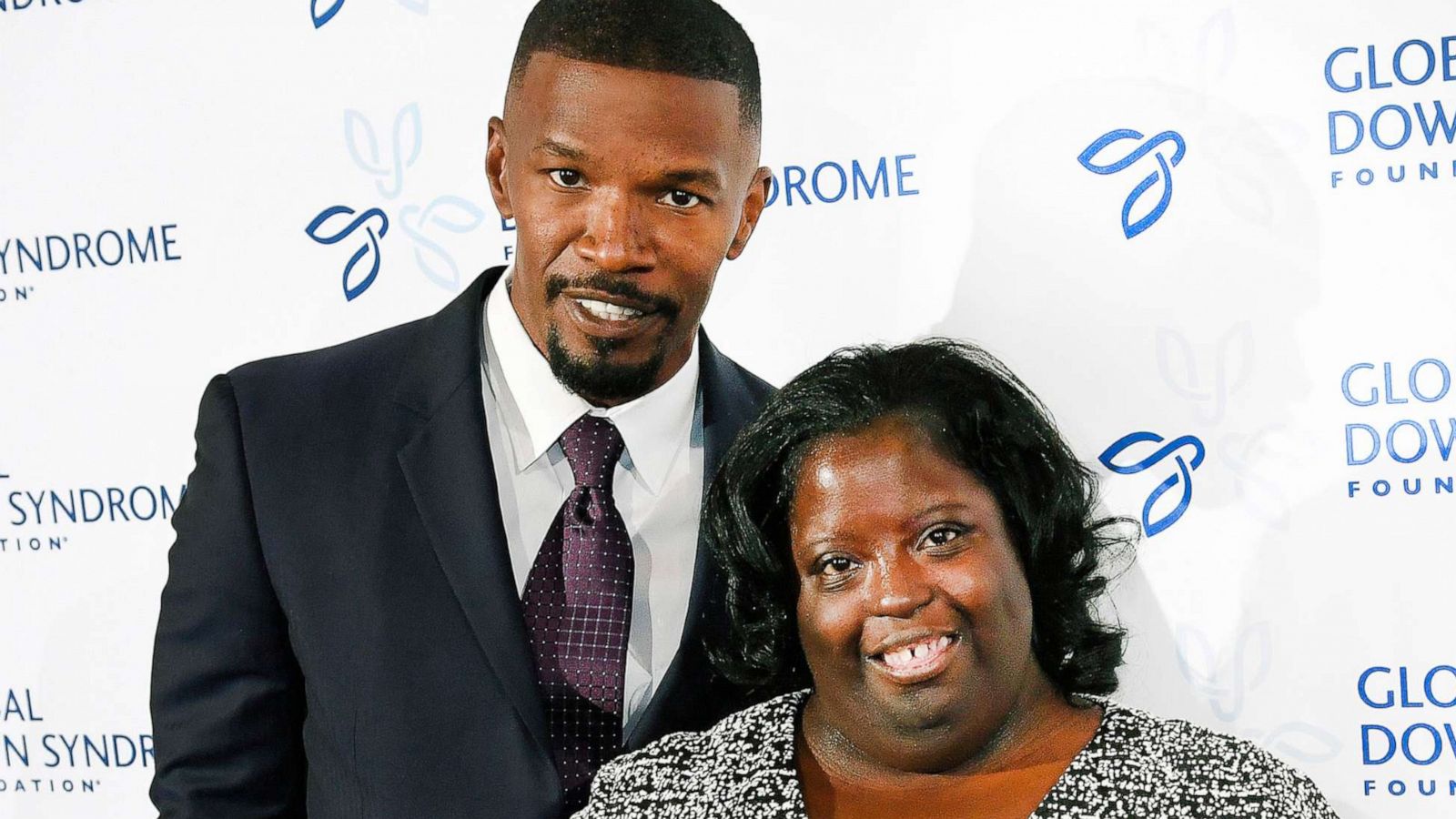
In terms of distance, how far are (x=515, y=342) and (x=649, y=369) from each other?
7.0 inches

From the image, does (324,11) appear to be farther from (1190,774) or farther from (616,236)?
(1190,774)

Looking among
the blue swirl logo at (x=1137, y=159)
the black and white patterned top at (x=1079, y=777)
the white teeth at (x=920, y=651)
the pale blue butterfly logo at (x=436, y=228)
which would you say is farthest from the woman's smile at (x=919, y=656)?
the pale blue butterfly logo at (x=436, y=228)

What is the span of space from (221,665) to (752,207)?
83 cm

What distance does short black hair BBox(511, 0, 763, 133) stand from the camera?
1.58m

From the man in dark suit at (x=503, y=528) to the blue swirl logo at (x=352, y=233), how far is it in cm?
59

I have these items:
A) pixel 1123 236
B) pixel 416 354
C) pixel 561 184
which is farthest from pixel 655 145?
pixel 1123 236

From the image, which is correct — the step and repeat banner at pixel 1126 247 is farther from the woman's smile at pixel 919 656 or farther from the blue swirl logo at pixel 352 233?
the woman's smile at pixel 919 656

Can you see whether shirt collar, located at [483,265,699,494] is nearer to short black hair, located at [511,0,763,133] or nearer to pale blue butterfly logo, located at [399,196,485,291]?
short black hair, located at [511,0,763,133]

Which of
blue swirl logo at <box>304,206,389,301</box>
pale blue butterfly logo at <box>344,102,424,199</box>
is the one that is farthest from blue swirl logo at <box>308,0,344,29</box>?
blue swirl logo at <box>304,206,389,301</box>

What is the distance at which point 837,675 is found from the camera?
1.36 m

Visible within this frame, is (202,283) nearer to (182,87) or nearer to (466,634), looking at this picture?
(182,87)

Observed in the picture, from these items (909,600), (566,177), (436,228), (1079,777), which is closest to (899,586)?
(909,600)

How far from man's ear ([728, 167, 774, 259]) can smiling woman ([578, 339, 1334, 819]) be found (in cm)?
28

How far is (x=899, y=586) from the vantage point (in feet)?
4.31
